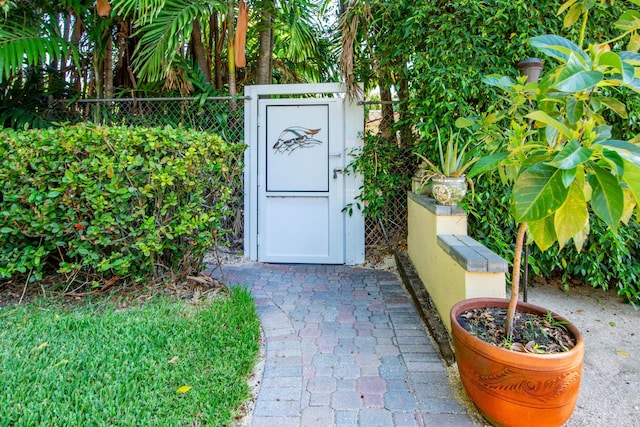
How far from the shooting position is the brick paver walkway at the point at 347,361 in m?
1.63

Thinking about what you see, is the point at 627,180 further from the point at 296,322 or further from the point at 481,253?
the point at 296,322

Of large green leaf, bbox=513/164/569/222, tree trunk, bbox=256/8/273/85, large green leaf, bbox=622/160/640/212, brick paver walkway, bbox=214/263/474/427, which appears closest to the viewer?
large green leaf, bbox=622/160/640/212

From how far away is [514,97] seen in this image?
1600 mm

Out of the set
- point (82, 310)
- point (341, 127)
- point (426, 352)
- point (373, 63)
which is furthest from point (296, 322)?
point (373, 63)

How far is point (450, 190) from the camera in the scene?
271 cm

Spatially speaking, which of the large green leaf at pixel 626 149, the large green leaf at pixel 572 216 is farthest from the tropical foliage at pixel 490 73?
the large green leaf at pixel 626 149

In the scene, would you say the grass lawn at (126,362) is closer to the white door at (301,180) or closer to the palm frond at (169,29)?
the white door at (301,180)

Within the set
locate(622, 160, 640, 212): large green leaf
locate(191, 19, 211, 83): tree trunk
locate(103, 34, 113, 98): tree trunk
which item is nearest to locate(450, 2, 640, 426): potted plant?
locate(622, 160, 640, 212): large green leaf

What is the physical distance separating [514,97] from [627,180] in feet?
2.25

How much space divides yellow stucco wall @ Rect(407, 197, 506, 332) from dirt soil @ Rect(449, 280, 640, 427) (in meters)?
0.45

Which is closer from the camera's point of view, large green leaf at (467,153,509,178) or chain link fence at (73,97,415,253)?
large green leaf at (467,153,509,178)

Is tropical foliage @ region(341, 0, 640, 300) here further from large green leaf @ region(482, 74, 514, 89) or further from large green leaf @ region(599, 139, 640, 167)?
large green leaf @ region(599, 139, 640, 167)

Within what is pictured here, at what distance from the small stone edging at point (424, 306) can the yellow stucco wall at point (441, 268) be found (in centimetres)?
4

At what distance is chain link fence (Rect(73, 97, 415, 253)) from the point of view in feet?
13.3
